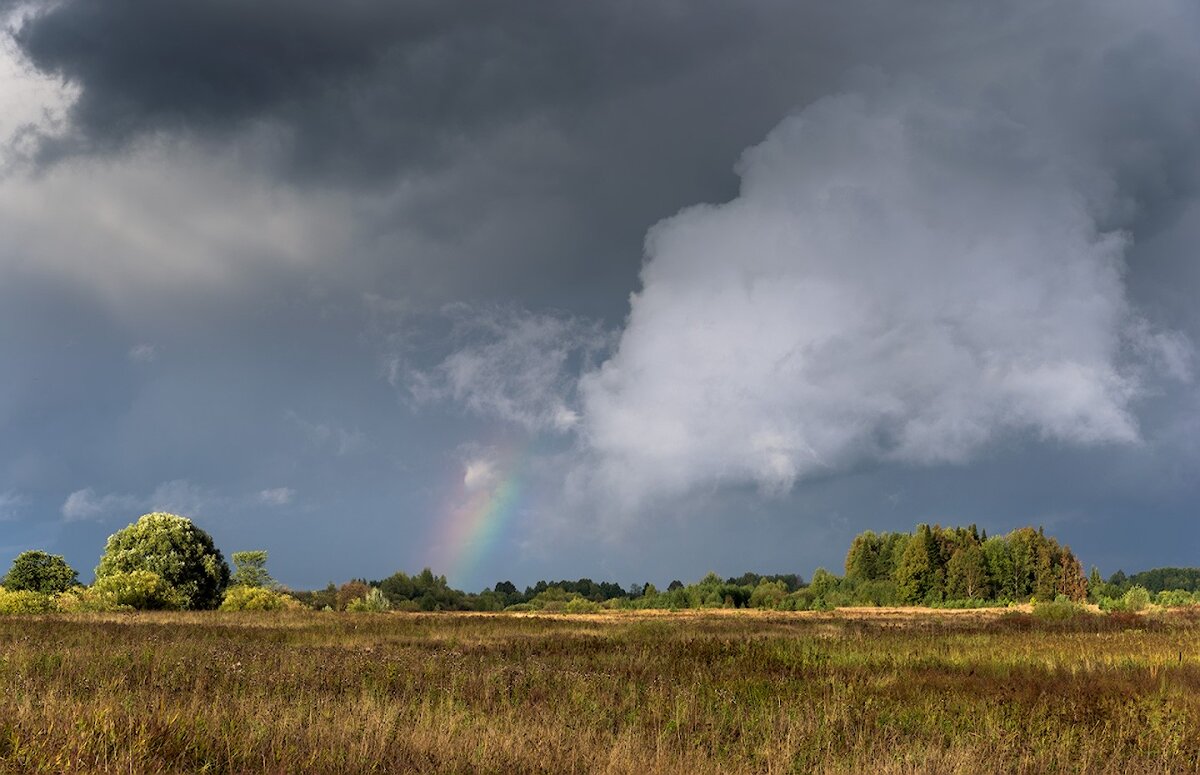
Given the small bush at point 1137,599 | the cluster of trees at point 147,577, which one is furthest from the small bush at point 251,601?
the small bush at point 1137,599

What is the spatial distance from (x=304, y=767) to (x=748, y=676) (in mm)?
9357

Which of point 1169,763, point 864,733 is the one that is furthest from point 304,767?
point 1169,763

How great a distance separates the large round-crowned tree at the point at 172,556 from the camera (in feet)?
153

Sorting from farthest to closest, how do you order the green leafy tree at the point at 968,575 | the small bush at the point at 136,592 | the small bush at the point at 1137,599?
the green leafy tree at the point at 968,575 < the small bush at the point at 1137,599 < the small bush at the point at 136,592

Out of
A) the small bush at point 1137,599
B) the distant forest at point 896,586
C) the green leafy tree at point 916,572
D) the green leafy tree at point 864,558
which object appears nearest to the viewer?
the small bush at point 1137,599

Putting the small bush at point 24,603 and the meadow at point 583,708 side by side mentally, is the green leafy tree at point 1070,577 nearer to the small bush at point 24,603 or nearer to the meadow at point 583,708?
the meadow at point 583,708

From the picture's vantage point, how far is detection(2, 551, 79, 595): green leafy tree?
4991 centimetres

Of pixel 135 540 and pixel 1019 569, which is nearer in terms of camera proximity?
pixel 135 540

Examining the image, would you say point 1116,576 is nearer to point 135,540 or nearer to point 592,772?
point 135,540

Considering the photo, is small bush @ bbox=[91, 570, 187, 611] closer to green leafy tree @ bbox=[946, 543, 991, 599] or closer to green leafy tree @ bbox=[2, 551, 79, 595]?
green leafy tree @ bbox=[2, 551, 79, 595]

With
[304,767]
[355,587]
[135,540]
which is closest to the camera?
[304,767]

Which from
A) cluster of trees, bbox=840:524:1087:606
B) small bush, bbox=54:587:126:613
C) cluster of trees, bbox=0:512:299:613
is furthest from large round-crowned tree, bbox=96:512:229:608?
cluster of trees, bbox=840:524:1087:606

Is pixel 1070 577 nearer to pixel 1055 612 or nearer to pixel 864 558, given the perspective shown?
pixel 864 558

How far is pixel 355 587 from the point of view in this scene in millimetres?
72250
